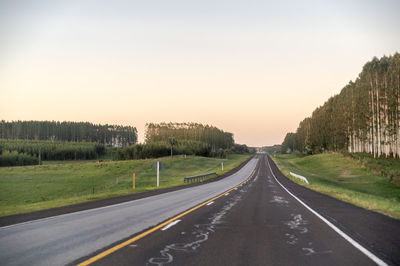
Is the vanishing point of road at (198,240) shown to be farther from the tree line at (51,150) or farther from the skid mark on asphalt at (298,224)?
the tree line at (51,150)

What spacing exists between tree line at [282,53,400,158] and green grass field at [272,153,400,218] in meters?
8.09

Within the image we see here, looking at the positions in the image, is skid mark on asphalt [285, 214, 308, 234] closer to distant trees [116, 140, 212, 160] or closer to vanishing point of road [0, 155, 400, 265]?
vanishing point of road [0, 155, 400, 265]

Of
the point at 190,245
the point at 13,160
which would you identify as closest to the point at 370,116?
the point at 190,245

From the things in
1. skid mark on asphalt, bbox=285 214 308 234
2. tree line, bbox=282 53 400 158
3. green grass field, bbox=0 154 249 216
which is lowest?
green grass field, bbox=0 154 249 216

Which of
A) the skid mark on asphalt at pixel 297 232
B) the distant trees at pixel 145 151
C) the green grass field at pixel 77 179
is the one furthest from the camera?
the distant trees at pixel 145 151

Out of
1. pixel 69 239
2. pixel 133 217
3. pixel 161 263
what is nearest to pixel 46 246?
pixel 69 239

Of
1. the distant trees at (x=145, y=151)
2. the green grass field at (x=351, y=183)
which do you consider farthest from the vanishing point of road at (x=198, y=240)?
the distant trees at (x=145, y=151)

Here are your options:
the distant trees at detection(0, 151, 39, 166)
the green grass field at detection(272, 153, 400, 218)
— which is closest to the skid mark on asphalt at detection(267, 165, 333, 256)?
→ the green grass field at detection(272, 153, 400, 218)

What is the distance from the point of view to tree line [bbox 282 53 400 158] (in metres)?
61.5

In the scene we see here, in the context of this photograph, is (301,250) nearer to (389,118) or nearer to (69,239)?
(69,239)

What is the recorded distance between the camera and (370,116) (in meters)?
69.6

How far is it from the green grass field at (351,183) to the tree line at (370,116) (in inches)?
319

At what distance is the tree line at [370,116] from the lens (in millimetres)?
61500

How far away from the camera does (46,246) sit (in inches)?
260
